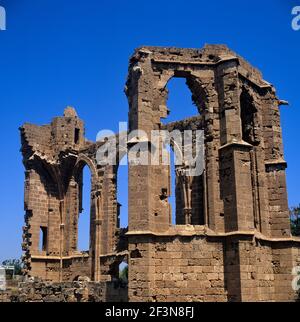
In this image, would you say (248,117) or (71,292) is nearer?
(71,292)

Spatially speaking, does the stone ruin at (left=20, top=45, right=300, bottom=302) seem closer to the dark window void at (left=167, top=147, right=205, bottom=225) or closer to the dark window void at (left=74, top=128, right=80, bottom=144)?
the dark window void at (left=167, top=147, right=205, bottom=225)

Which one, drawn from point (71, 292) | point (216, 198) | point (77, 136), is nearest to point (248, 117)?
point (216, 198)

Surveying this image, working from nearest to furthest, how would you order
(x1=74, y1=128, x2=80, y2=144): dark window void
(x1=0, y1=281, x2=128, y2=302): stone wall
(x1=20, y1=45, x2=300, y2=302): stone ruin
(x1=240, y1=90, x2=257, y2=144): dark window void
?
(x1=20, y1=45, x2=300, y2=302): stone ruin < (x1=0, y1=281, x2=128, y2=302): stone wall < (x1=240, y1=90, x2=257, y2=144): dark window void < (x1=74, y1=128, x2=80, y2=144): dark window void

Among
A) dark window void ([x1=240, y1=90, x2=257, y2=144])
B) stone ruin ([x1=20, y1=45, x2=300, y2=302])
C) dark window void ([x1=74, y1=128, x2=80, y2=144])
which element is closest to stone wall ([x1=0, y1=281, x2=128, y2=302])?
stone ruin ([x1=20, y1=45, x2=300, y2=302])

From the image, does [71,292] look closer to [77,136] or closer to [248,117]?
[248,117]

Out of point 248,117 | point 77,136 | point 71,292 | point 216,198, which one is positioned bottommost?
point 71,292

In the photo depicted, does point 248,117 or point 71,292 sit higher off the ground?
point 248,117

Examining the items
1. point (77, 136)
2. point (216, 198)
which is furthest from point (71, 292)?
point (77, 136)

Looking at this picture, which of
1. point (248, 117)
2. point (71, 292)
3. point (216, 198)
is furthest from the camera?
point (248, 117)

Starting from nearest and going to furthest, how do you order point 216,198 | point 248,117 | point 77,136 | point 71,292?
point 216,198 → point 71,292 → point 248,117 → point 77,136

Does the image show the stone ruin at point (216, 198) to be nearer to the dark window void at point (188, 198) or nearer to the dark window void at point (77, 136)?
the dark window void at point (188, 198)

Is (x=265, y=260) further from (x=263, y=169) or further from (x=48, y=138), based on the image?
(x=48, y=138)

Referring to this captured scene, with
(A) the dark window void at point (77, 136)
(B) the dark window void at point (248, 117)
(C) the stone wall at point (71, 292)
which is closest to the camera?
(C) the stone wall at point (71, 292)

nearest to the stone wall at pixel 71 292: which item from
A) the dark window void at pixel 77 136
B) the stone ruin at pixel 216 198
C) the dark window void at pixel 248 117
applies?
the stone ruin at pixel 216 198
